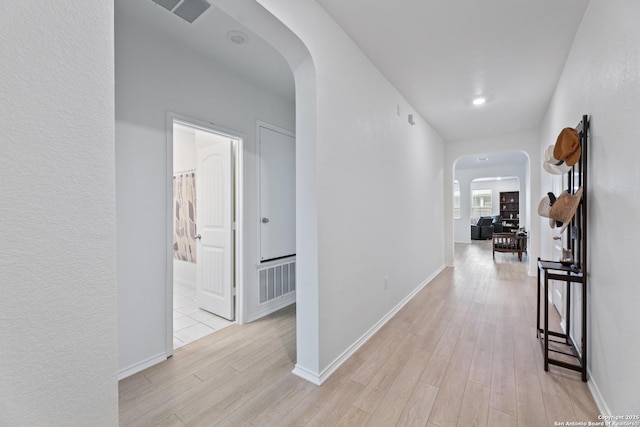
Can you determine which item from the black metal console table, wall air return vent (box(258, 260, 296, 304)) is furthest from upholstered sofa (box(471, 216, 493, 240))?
wall air return vent (box(258, 260, 296, 304))

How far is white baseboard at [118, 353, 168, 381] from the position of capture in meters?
1.95

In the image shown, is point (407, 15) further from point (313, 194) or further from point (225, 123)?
point (225, 123)

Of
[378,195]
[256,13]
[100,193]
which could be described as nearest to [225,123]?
[256,13]

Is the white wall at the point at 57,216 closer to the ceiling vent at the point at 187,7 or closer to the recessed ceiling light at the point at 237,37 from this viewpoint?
the ceiling vent at the point at 187,7

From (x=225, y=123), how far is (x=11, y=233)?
221 cm

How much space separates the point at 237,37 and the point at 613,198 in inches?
109

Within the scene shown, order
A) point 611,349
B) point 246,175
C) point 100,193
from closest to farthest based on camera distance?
point 100,193
point 611,349
point 246,175

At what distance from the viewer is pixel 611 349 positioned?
4.95 feet

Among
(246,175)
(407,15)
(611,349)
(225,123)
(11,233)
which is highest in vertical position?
(407,15)

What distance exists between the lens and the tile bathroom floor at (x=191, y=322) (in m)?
2.60

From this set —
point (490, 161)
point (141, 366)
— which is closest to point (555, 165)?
point (141, 366)

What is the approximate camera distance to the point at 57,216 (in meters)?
0.77

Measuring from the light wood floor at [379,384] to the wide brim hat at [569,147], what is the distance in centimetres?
157

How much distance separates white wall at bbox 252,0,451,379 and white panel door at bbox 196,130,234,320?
4.29ft
